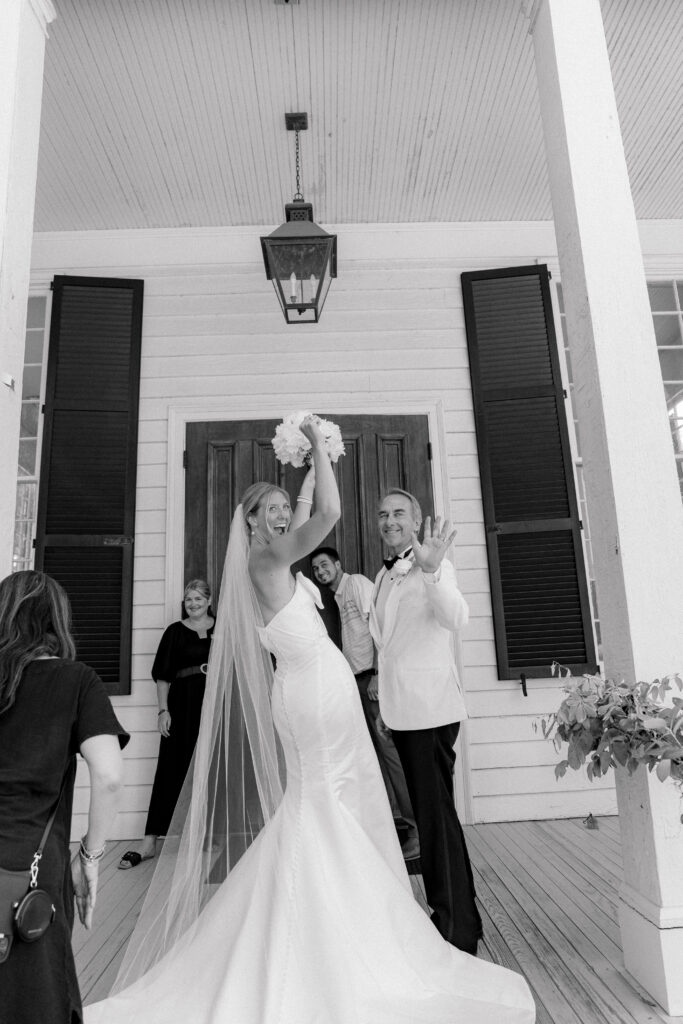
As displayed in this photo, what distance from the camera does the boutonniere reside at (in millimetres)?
3111

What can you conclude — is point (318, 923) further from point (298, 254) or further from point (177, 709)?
point (298, 254)

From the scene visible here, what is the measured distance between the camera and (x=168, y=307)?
223 inches

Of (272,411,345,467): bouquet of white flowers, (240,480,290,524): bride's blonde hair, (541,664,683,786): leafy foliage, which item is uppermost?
(272,411,345,467): bouquet of white flowers

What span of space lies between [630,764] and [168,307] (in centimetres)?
478

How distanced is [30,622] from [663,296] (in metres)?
6.00

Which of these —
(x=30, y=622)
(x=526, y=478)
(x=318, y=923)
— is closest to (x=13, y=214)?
(x=30, y=622)

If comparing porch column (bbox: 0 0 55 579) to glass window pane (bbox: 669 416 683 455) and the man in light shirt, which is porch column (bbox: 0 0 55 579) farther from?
glass window pane (bbox: 669 416 683 455)

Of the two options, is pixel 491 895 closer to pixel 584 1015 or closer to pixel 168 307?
pixel 584 1015

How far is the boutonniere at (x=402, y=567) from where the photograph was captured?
122 inches

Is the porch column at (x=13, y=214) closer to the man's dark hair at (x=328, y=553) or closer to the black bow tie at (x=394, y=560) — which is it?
the black bow tie at (x=394, y=560)

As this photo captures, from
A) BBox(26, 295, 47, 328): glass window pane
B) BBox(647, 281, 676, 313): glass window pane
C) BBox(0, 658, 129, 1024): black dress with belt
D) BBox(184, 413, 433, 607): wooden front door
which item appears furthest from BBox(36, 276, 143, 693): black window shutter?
BBox(647, 281, 676, 313): glass window pane

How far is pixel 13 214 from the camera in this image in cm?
290

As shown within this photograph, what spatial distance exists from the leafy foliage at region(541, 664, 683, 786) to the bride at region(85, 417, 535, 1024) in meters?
0.74

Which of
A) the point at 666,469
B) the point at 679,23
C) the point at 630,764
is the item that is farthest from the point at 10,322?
the point at 679,23
